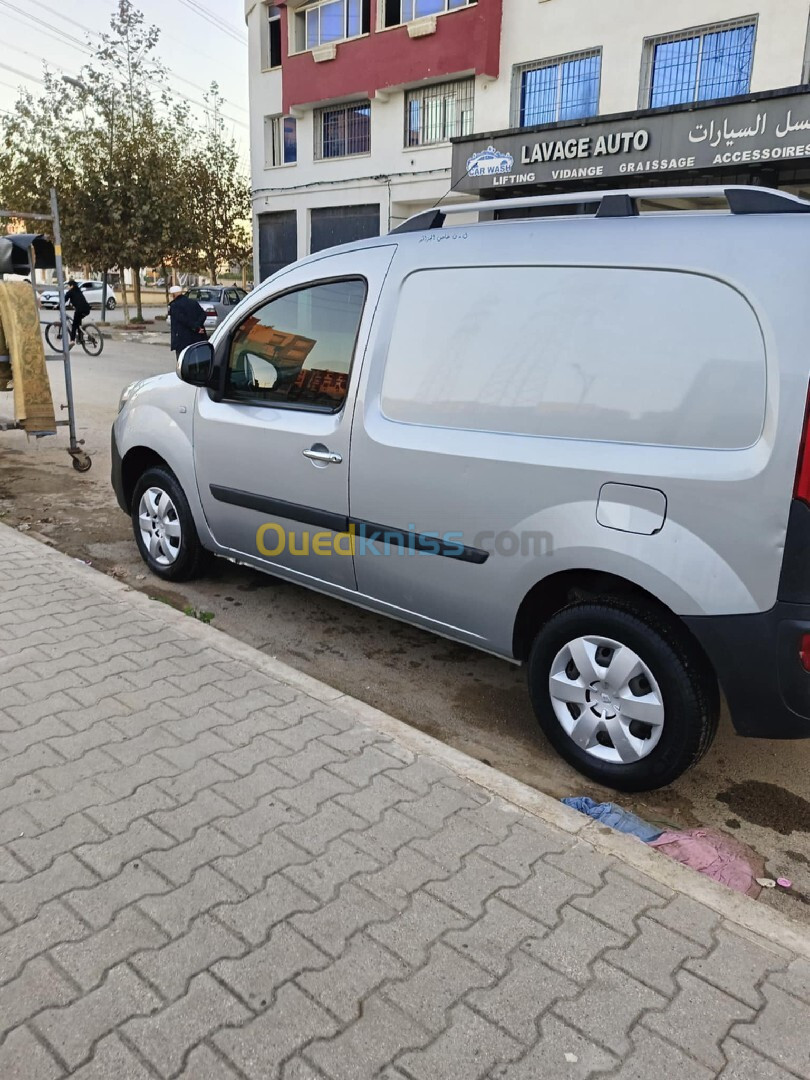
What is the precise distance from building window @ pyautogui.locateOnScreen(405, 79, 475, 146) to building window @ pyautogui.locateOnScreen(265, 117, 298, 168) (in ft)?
15.7

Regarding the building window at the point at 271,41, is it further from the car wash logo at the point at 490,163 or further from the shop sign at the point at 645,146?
the car wash logo at the point at 490,163

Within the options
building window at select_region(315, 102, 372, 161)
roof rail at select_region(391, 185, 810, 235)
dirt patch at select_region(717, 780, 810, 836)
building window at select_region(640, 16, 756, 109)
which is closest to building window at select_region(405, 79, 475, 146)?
building window at select_region(315, 102, 372, 161)

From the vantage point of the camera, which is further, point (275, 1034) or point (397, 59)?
point (397, 59)

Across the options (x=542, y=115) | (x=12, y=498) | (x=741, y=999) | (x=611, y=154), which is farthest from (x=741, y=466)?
(x=542, y=115)

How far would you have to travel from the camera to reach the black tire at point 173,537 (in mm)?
4828

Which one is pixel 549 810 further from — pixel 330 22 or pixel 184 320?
pixel 330 22

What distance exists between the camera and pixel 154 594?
16.4ft

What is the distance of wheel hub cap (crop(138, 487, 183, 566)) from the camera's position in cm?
496

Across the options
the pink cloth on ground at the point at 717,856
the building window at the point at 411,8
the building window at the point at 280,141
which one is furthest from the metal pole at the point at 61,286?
the building window at the point at 280,141

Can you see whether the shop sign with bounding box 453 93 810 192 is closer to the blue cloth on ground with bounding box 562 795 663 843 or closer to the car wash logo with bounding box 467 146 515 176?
the car wash logo with bounding box 467 146 515 176

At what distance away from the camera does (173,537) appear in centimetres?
501

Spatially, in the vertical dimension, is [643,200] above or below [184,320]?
above

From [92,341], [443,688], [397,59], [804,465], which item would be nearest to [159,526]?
[443,688]

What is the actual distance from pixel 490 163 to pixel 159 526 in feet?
50.6
